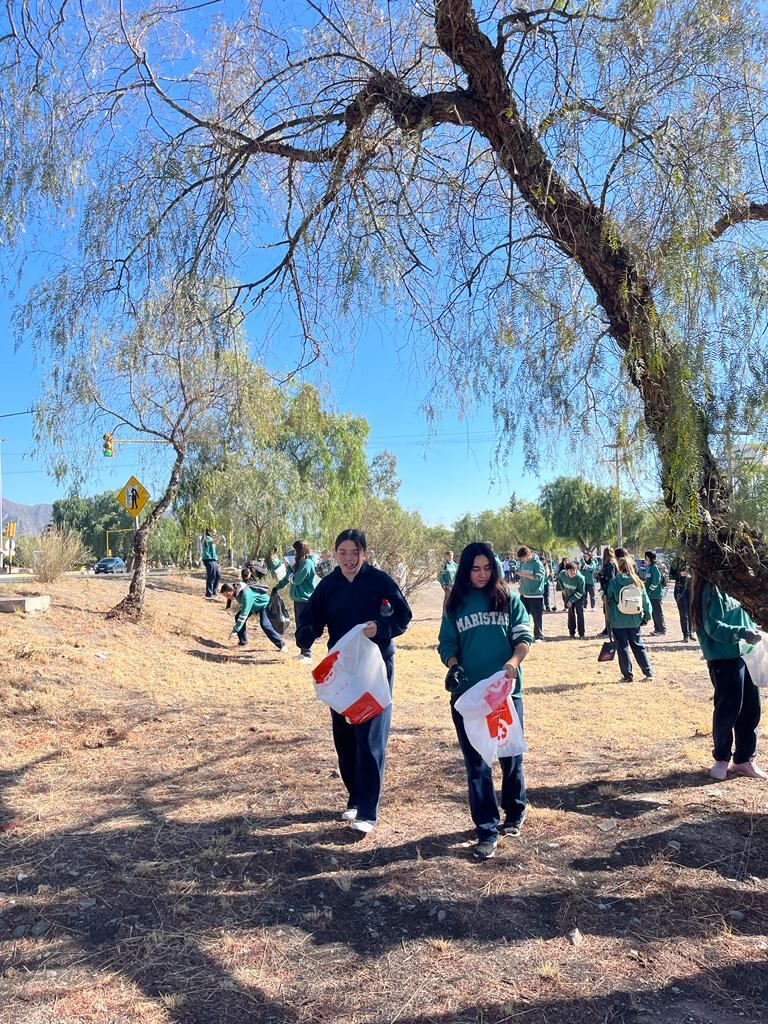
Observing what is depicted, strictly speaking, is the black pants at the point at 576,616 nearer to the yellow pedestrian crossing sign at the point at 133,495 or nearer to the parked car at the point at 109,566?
the yellow pedestrian crossing sign at the point at 133,495

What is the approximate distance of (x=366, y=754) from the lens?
14.9 ft

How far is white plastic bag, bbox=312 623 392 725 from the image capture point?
4.55 meters

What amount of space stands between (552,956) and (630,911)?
1.95 ft

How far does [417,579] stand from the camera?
2289 centimetres

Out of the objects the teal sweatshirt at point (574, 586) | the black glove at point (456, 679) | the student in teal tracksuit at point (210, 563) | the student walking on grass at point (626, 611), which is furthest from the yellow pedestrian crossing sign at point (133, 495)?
the black glove at point (456, 679)

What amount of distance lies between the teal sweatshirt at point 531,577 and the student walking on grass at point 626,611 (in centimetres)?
440

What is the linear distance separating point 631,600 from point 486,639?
18.1ft

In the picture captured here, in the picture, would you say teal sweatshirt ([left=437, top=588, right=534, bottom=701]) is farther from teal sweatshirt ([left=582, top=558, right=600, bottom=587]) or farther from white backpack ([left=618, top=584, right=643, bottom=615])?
teal sweatshirt ([left=582, top=558, right=600, bottom=587])

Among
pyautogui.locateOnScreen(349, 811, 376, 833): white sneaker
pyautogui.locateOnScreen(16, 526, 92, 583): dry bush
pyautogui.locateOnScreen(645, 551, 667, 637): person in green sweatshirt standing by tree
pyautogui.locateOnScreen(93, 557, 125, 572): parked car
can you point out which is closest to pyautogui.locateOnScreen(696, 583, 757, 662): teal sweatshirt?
pyautogui.locateOnScreen(349, 811, 376, 833): white sneaker

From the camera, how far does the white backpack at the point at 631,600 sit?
9.30 meters

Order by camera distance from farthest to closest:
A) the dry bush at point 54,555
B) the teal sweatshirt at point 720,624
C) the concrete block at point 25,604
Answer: the dry bush at point 54,555 → the concrete block at point 25,604 → the teal sweatshirt at point 720,624

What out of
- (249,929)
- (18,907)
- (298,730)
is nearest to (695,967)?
(249,929)

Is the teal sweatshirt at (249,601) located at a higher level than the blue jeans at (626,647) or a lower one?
higher

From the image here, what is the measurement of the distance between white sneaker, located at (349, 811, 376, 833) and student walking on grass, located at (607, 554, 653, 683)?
579 centimetres
